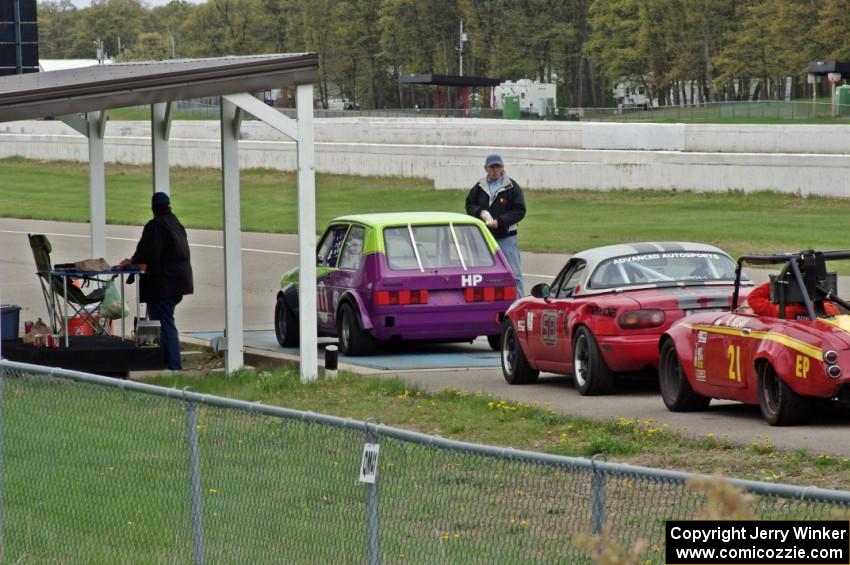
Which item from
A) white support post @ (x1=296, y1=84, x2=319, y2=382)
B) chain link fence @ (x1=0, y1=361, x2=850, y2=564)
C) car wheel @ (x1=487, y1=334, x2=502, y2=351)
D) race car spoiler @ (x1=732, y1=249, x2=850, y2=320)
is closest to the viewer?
chain link fence @ (x1=0, y1=361, x2=850, y2=564)

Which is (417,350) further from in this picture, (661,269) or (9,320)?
(661,269)

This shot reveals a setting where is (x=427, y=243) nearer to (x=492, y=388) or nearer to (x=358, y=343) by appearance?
(x=358, y=343)

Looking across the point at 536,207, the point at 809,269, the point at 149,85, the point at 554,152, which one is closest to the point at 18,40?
the point at 536,207

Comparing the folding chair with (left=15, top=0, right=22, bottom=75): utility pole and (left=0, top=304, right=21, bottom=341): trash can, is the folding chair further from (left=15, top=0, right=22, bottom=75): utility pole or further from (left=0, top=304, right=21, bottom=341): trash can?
(left=15, top=0, right=22, bottom=75): utility pole

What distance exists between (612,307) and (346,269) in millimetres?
4952

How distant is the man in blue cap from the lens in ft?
63.1

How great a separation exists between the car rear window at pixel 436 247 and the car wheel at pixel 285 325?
2.07 meters

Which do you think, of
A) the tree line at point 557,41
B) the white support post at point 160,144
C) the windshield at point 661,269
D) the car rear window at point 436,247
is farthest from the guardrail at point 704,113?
the windshield at point 661,269

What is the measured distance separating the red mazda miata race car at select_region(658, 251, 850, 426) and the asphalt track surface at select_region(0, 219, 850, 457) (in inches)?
8.5

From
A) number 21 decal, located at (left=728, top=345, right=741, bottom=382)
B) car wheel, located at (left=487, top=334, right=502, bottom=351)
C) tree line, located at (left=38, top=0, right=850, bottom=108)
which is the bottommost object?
car wheel, located at (left=487, top=334, right=502, bottom=351)

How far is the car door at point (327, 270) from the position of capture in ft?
60.2

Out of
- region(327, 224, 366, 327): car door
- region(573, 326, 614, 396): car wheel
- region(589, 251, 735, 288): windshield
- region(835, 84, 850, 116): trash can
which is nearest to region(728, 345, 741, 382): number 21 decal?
region(573, 326, 614, 396): car wheel

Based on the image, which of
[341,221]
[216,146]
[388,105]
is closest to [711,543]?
[341,221]

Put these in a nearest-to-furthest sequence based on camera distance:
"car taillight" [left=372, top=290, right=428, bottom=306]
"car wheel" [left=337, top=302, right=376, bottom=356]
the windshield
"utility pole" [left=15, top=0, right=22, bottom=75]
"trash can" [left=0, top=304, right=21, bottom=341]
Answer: the windshield → "trash can" [left=0, top=304, right=21, bottom=341] → "car taillight" [left=372, top=290, right=428, bottom=306] → "car wheel" [left=337, top=302, right=376, bottom=356] → "utility pole" [left=15, top=0, right=22, bottom=75]
